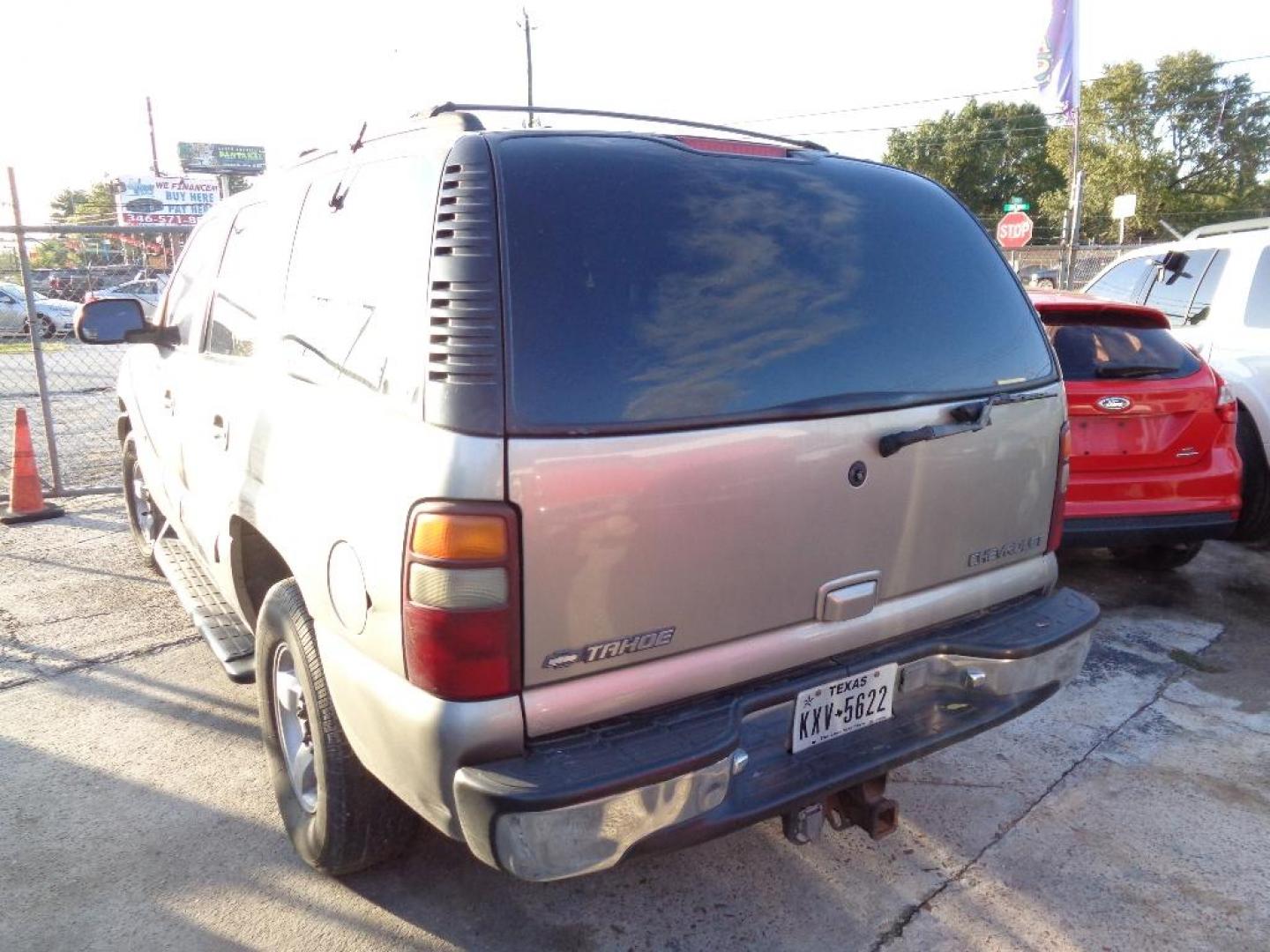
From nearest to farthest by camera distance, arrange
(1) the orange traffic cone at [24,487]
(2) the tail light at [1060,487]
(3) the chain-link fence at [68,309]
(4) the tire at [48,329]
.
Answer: (2) the tail light at [1060,487], (1) the orange traffic cone at [24,487], (3) the chain-link fence at [68,309], (4) the tire at [48,329]

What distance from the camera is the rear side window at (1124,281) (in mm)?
6869

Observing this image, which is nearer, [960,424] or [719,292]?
[719,292]

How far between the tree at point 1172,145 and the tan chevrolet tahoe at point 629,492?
135 feet

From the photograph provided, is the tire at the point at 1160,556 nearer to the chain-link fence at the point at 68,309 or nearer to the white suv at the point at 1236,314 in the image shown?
the white suv at the point at 1236,314

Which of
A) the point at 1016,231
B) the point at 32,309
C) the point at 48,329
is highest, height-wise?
the point at 1016,231

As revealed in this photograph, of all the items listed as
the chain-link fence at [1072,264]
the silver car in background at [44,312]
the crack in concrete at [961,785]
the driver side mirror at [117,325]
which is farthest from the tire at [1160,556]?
the silver car in background at [44,312]

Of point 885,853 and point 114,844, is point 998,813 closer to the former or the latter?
point 885,853

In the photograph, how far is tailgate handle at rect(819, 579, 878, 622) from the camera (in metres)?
2.32

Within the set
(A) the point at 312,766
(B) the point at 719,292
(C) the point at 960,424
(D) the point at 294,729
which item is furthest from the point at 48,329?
(C) the point at 960,424

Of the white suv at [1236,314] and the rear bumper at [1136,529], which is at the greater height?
the white suv at [1236,314]

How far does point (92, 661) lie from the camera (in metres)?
4.25

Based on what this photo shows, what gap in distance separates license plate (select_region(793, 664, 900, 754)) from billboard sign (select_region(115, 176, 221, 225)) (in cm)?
5301

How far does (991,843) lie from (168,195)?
2265 inches

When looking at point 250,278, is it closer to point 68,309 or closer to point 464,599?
point 464,599
